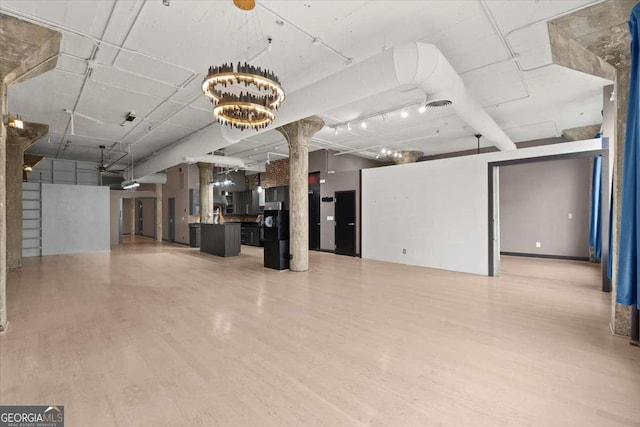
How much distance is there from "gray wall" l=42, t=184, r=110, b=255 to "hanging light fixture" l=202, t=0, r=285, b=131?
9.26 m

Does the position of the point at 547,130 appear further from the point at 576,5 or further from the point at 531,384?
the point at 531,384

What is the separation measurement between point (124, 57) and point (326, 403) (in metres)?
5.65

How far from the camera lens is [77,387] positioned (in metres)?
2.36

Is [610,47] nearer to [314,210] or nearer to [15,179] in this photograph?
[314,210]

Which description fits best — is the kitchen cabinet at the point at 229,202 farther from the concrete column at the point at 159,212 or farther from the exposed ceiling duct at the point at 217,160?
the exposed ceiling duct at the point at 217,160

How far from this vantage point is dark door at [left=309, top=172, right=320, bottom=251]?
11.3 m

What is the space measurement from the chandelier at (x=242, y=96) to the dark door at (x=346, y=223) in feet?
17.6

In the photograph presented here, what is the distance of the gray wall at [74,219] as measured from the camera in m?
10.4

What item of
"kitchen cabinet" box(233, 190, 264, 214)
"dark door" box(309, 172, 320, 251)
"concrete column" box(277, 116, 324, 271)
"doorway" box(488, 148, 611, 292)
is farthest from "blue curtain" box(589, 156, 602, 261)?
"kitchen cabinet" box(233, 190, 264, 214)

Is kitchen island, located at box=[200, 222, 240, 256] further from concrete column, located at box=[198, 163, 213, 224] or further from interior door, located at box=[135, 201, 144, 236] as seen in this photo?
interior door, located at box=[135, 201, 144, 236]

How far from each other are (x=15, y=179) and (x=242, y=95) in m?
8.02

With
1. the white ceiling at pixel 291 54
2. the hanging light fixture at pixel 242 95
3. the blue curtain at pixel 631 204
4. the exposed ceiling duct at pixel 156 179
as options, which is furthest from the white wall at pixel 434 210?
the exposed ceiling duct at pixel 156 179

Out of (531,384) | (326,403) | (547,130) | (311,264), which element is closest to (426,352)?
(531,384)

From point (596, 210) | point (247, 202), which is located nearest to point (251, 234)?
point (247, 202)
